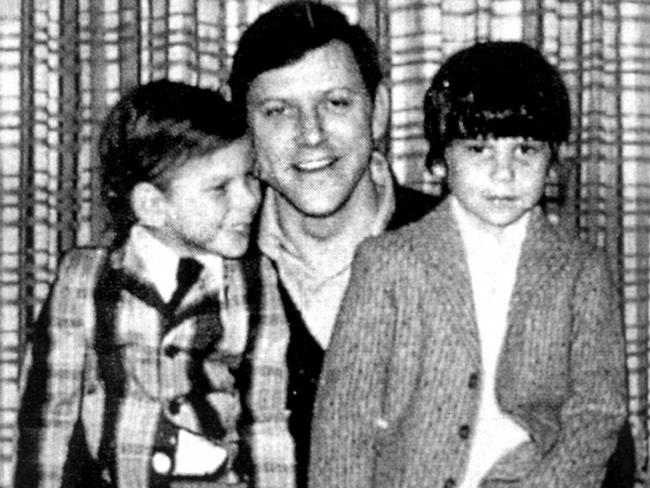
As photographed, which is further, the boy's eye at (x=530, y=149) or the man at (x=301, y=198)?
the man at (x=301, y=198)

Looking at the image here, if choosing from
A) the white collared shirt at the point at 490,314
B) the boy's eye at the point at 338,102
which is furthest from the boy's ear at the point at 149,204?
the white collared shirt at the point at 490,314

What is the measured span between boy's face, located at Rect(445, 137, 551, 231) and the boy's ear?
1.29 ft

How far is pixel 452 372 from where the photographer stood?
118 cm

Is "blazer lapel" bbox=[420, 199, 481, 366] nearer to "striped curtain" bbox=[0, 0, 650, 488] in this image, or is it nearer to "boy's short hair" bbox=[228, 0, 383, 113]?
"boy's short hair" bbox=[228, 0, 383, 113]

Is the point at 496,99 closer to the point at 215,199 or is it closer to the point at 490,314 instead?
the point at 490,314

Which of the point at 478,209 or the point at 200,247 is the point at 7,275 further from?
the point at 478,209

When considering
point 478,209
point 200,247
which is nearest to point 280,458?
point 200,247

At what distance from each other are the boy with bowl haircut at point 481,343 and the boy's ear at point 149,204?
282 mm

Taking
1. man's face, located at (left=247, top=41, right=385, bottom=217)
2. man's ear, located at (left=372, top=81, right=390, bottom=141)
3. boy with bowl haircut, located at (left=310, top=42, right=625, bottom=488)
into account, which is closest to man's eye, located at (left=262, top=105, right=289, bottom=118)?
man's face, located at (left=247, top=41, right=385, bottom=217)

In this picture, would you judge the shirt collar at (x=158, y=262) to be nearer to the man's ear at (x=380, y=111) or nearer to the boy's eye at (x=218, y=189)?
the boy's eye at (x=218, y=189)

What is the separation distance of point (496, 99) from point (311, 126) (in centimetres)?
30

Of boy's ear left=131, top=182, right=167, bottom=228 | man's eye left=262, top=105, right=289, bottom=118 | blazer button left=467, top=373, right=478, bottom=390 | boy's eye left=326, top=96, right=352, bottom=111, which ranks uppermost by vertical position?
boy's eye left=326, top=96, right=352, bottom=111

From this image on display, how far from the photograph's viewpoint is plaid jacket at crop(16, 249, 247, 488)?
1.26m

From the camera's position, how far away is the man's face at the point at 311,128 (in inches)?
54.9
